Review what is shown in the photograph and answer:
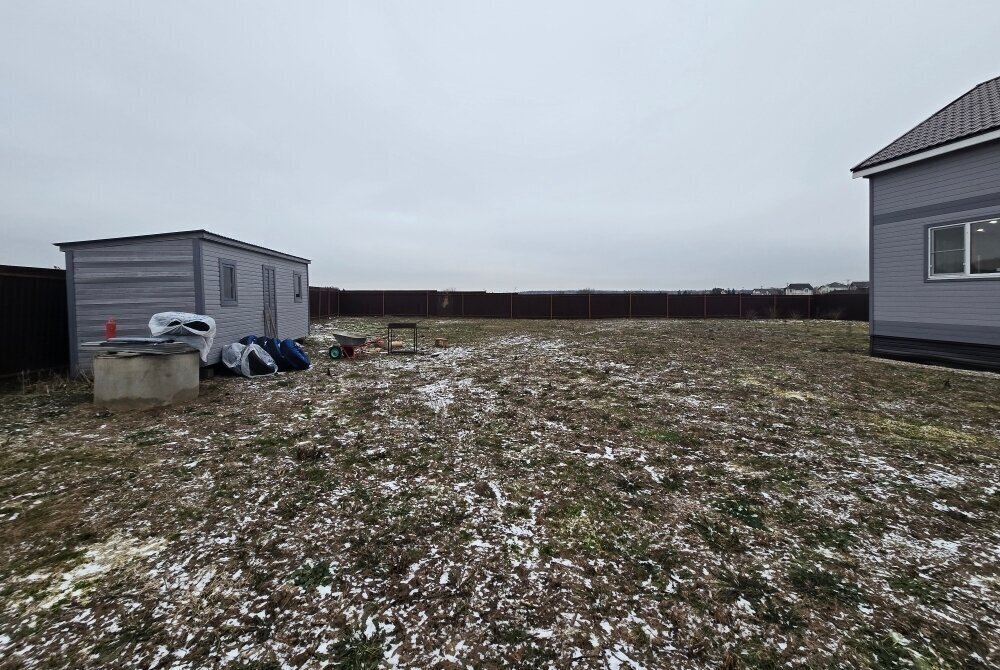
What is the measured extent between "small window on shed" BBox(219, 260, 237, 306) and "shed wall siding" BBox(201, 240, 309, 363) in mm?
118

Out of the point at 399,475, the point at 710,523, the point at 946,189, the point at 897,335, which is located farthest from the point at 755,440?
the point at 946,189

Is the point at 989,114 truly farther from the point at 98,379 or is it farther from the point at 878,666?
the point at 98,379

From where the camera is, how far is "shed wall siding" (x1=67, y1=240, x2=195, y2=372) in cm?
856

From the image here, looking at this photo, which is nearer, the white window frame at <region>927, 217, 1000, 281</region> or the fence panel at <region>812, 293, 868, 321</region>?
the white window frame at <region>927, 217, 1000, 281</region>

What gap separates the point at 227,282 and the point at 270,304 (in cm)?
235

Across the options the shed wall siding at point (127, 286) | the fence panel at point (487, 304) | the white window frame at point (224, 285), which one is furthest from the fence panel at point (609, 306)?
the shed wall siding at point (127, 286)

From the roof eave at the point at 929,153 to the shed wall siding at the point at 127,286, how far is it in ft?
53.2

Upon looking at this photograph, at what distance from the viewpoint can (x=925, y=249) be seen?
30.1ft

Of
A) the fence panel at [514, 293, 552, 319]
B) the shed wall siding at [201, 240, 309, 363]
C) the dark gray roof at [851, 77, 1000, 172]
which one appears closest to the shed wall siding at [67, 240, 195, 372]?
the shed wall siding at [201, 240, 309, 363]

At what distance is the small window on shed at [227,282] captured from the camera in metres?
9.65

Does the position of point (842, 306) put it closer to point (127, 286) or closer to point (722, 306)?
point (722, 306)

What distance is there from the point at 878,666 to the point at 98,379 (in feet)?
30.7

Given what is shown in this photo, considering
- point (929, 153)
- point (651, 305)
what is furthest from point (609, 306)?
point (929, 153)

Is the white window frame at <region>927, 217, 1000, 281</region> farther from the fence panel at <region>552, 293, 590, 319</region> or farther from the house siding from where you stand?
the fence panel at <region>552, 293, 590, 319</region>
